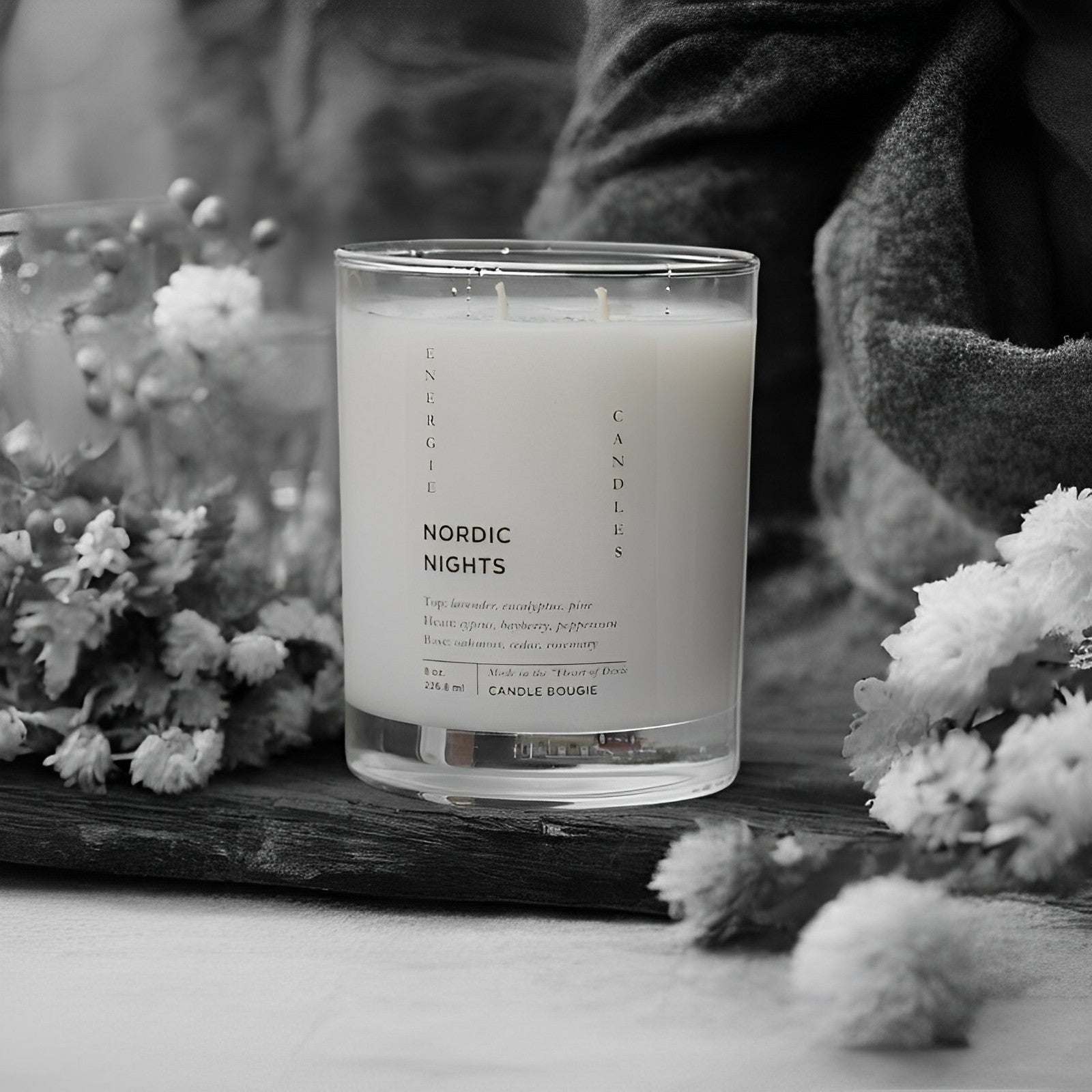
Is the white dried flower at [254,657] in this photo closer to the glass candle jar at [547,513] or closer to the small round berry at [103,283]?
the glass candle jar at [547,513]

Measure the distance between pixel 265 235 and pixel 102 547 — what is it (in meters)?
0.25

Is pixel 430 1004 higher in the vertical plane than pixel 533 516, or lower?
lower

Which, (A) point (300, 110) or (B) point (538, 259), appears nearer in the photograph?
(B) point (538, 259)

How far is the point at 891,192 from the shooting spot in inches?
33.0

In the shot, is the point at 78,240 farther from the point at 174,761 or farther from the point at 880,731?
the point at 880,731

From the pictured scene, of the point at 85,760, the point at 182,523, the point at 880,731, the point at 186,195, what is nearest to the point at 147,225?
the point at 186,195

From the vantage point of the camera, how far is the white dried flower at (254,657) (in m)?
0.72

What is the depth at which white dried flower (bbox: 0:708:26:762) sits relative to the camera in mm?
719

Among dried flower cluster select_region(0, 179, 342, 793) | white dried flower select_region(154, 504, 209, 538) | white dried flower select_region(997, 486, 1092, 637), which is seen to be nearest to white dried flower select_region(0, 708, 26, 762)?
dried flower cluster select_region(0, 179, 342, 793)

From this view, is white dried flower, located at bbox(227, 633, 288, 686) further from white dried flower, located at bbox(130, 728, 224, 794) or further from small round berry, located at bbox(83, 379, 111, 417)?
small round berry, located at bbox(83, 379, 111, 417)

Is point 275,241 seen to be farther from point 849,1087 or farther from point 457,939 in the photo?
point 849,1087

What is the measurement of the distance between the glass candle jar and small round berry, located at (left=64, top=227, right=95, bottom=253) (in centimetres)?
19

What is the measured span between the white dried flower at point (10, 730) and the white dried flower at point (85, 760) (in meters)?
0.02

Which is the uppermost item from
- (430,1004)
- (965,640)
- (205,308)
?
(205,308)
